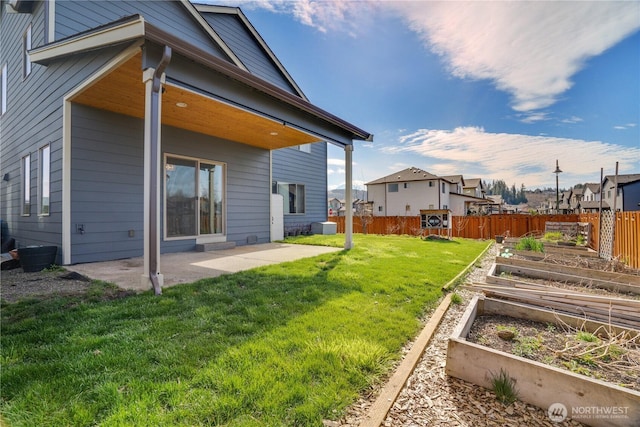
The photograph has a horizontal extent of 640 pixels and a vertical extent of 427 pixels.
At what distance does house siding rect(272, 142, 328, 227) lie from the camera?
10.4 meters

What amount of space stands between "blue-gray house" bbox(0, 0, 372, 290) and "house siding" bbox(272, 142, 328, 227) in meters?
1.63

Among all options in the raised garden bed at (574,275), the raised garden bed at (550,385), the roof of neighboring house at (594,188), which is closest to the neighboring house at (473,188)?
the roof of neighboring house at (594,188)

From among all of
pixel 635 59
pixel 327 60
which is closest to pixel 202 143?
pixel 327 60

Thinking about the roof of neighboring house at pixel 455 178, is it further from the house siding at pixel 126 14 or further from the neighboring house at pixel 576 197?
the house siding at pixel 126 14

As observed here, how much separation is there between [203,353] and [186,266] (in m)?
3.32

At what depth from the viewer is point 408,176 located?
29.0 meters

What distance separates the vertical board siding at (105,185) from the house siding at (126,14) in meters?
1.79

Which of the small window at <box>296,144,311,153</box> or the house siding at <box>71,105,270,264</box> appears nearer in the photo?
the house siding at <box>71,105,270,264</box>

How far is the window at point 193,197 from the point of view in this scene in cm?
643

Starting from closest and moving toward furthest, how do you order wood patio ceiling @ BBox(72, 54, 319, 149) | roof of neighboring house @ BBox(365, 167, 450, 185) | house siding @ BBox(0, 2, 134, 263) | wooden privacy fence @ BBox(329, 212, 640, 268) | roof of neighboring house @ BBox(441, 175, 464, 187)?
wood patio ceiling @ BBox(72, 54, 319, 149)
house siding @ BBox(0, 2, 134, 263)
wooden privacy fence @ BBox(329, 212, 640, 268)
roof of neighboring house @ BBox(365, 167, 450, 185)
roof of neighboring house @ BBox(441, 175, 464, 187)

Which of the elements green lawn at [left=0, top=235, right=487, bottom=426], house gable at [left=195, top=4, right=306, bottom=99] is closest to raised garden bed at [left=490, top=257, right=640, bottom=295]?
green lawn at [left=0, top=235, right=487, bottom=426]

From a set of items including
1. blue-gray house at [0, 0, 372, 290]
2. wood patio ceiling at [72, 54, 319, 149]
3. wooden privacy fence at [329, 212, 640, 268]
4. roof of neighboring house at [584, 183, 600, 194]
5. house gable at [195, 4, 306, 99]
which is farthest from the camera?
roof of neighboring house at [584, 183, 600, 194]

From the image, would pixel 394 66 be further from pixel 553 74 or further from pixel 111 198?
pixel 111 198

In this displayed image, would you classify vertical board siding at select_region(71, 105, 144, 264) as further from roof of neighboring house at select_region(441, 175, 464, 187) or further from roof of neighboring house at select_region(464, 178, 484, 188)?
roof of neighboring house at select_region(464, 178, 484, 188)
